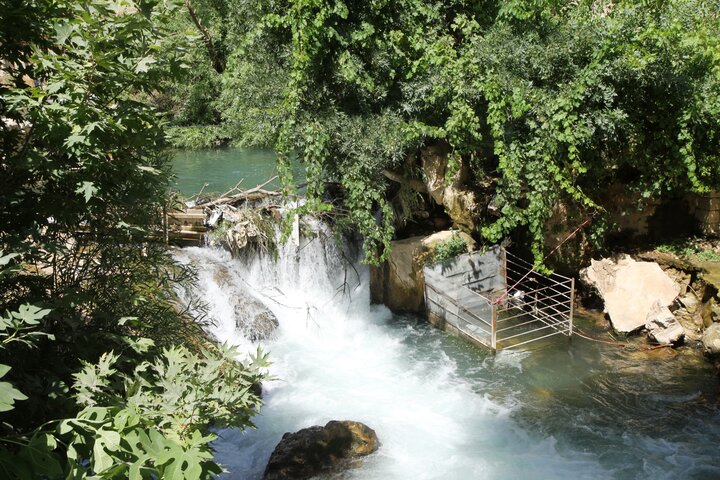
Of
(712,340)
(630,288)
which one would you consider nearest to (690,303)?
(630,288)

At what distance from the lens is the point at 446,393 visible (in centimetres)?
877

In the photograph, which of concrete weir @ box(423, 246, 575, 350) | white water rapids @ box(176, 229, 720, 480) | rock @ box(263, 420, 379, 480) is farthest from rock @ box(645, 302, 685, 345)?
rock @ box(263, 420, 379, 480)

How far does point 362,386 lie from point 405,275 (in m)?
2.62

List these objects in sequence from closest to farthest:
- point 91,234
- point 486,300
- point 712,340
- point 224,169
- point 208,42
Answer: 1. point 91,234
2. point 712,340
3. point 486,300
4. point 224,169
5. point 208,42

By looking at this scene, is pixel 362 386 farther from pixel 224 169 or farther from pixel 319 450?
pixel 224 169

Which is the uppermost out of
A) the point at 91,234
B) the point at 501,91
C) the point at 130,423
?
the point at 501,91

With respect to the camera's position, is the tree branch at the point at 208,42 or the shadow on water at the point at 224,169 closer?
the shadow on water at the point at 224,169

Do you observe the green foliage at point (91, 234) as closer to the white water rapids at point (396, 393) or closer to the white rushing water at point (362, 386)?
the white water rapids at point (396, 393)

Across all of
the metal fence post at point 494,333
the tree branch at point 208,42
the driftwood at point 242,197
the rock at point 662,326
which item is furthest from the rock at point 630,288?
the tree branch at point 208,42

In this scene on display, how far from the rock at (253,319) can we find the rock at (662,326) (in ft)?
20.6

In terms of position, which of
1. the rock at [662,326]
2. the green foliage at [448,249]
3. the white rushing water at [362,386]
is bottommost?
the white rushing water at [362,386]

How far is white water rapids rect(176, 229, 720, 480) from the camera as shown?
7246mm

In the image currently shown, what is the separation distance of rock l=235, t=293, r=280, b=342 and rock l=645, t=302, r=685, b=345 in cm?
627

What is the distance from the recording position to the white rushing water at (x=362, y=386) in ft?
24.0
